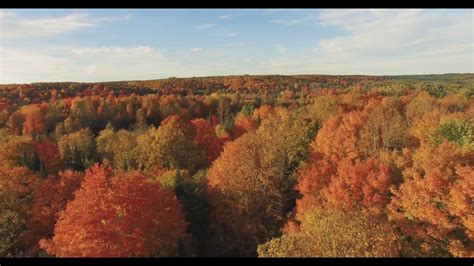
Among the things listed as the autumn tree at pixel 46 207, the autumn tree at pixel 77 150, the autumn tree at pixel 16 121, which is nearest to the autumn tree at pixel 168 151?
the autumn tree at pixel 77 150

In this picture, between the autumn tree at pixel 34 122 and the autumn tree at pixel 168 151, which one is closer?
the autumn tree at pixel 168 151

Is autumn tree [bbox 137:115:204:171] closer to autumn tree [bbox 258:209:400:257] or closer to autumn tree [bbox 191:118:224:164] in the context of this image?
autumn tree [bbox 191:118:224:164]

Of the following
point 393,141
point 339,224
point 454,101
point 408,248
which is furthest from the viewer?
point 454,101

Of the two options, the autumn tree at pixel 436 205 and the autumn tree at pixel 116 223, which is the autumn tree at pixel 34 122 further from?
the autumn tree at pixel 436 205

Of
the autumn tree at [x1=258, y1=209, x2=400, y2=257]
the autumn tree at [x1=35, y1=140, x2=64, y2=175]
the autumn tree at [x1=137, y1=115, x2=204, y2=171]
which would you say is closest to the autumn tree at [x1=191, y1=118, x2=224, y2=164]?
the autumn tree at [x1=137, y1=115, x2=204, y2=171]

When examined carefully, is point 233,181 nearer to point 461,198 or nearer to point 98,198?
point 98,198

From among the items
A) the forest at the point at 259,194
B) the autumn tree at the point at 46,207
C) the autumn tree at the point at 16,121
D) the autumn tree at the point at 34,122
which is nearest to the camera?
the forest at the point at 259,194

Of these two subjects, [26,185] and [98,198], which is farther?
[26,185]

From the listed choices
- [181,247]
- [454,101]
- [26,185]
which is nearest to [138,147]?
[26,185]
